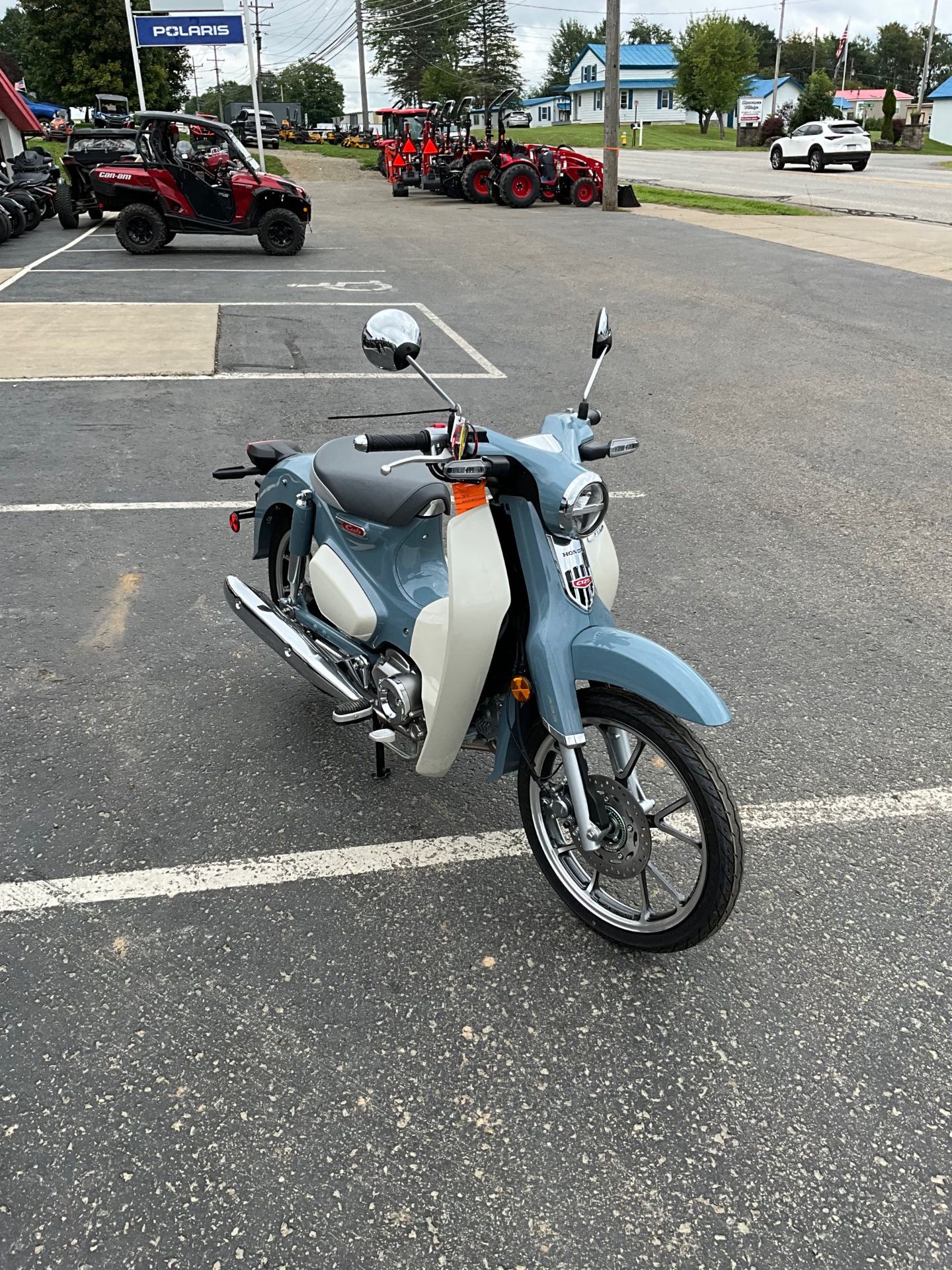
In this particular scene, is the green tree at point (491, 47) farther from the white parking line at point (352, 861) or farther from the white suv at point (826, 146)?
the white parking line at point (352, 861)

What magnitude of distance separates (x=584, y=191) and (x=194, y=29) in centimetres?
1200

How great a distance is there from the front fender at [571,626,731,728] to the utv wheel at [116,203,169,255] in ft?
49.8

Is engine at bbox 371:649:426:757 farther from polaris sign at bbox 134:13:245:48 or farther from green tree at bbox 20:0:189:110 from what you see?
green tree at bbox 20:0:189:110

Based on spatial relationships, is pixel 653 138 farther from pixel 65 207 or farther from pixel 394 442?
pixel 394 442

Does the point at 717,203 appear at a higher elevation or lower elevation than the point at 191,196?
lower

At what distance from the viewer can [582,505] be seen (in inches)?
96.0

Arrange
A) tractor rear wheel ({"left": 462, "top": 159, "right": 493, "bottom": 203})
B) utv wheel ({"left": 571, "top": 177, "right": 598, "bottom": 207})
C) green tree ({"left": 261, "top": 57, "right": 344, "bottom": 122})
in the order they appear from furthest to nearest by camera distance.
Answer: green tree ({"left": 261, "top": 57, "right": 344, "bottom": 122}), tractor rear wheel ({"left": 462, "top": 159, "right": 493, "bottom": 203}), utv wheel ({"left": 571, "top": 177, "right": 598, "bottom": 207})

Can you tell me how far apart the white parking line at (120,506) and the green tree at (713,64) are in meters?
78.0

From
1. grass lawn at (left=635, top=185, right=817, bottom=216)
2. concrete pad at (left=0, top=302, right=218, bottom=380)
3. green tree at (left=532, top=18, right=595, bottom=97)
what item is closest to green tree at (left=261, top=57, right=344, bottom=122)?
green tree at (left=532, top=18, right=595, bottom=97)

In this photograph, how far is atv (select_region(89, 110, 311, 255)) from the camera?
15062 millimetres

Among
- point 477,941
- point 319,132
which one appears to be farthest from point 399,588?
point 319,132

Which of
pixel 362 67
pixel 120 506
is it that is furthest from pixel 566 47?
pixel 120 506

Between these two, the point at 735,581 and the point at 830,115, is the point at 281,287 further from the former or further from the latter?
the point at 830,115

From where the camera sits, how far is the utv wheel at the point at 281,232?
15.7m
